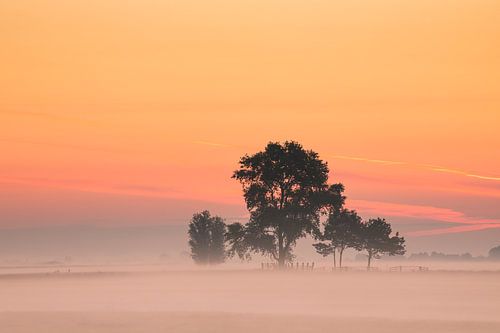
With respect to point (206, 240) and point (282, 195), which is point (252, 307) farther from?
point (206, 240)

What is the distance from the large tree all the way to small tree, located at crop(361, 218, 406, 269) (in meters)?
33.5

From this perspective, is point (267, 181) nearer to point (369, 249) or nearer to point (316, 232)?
point (316, 232)

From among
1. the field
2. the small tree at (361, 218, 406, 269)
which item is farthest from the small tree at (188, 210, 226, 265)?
the field

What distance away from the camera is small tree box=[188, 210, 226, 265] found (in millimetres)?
174375

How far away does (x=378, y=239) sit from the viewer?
509 ft

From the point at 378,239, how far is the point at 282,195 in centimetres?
4218

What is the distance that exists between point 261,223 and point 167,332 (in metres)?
78.1

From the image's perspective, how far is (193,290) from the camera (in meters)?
73.6

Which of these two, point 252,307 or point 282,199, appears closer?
point 252,307

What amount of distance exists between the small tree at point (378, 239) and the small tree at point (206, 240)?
3140 centimetres

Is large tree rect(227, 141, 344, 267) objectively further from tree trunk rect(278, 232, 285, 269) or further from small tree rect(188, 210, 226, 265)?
small tree rect(188, 210, 226, 265)

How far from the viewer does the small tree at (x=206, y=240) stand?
572ft

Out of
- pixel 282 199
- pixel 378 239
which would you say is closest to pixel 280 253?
pixel 282 199

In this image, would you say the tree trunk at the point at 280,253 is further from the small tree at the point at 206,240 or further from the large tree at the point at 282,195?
the small tree at the point at 206,240
